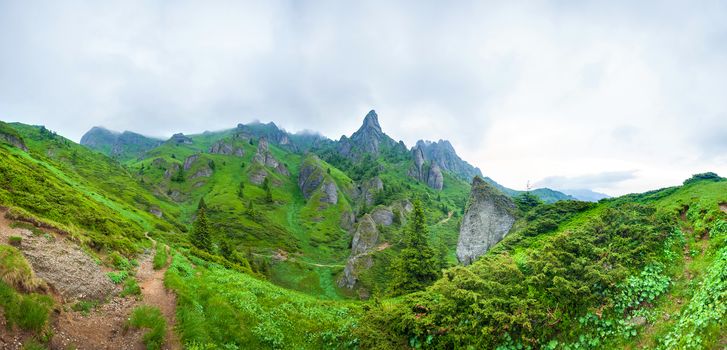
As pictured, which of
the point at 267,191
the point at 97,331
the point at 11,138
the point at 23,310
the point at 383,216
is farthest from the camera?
the point at 267,191

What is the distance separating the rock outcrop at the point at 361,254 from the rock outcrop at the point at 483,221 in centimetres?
3090

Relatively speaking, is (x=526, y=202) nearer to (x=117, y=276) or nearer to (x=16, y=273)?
(x=117, y=276)

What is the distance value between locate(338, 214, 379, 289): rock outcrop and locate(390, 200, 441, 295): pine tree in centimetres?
3539

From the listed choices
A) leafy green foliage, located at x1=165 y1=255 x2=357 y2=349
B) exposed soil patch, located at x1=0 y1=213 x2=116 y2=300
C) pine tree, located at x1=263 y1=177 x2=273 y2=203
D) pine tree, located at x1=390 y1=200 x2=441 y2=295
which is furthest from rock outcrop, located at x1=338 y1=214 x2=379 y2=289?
pine tree, located at x1=263 y1=177 x2=273 y2=203

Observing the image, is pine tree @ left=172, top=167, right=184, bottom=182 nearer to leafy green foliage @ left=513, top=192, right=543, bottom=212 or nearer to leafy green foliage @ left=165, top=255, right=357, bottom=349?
leafy green foliage @ left=165, top=255, right=357, bottom=349

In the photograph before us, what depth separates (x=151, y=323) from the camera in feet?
51.0

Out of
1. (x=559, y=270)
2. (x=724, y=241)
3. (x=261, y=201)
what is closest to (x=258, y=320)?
(x=559, y=270)

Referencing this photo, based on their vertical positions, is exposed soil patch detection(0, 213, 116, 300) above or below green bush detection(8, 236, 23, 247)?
below

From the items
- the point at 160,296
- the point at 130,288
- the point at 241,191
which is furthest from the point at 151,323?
the point at 241,191

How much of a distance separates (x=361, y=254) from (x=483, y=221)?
39.4 m

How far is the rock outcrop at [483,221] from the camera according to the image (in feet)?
167

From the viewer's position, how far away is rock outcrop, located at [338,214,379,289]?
79.0 metres

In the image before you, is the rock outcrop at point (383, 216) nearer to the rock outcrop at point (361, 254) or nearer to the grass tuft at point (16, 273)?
the rock outcrop at point (361, 254)

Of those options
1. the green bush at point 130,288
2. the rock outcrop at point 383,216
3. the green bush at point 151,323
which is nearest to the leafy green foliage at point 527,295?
the green bush at point 151,323
